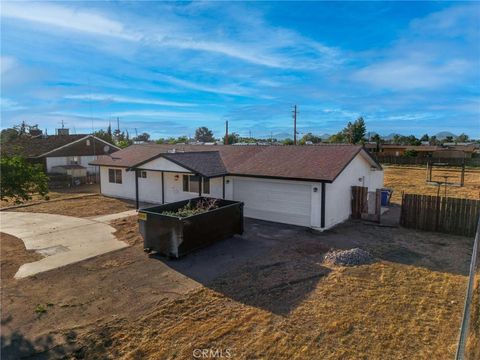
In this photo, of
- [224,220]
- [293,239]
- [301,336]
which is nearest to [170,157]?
[224,220]

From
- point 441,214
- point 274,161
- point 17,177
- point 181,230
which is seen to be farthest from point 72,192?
point 441,214

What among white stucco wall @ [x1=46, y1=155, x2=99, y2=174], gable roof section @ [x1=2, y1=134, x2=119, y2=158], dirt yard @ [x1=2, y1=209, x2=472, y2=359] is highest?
gable roof section @ [x1=2, y1=134, x2=119, y2=158]

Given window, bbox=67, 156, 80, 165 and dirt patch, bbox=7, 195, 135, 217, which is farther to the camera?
window, bbox=67, 156, 80, 165

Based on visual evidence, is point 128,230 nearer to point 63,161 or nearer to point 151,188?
point 151,188

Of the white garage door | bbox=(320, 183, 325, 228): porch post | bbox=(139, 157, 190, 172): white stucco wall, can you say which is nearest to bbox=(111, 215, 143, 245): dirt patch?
bbox=(139, 157, 190, 172): white stucco wall

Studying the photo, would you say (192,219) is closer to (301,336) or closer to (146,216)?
(146,216)

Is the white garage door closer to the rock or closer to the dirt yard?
the dirt yard

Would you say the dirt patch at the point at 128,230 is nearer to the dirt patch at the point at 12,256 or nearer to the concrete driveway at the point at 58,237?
the concrete driveway at the point at 58,237
